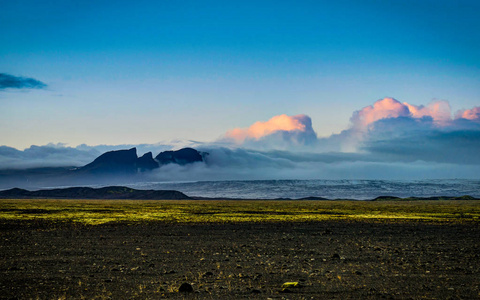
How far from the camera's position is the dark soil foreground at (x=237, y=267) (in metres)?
11.0

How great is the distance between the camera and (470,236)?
25.5 meters

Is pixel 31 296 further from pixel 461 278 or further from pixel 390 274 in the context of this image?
pixel 461 278

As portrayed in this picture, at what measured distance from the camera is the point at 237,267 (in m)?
14.5

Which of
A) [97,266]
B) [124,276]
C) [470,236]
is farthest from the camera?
[470,236]

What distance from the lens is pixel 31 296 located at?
34.6 feet

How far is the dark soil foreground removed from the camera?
36.2ft

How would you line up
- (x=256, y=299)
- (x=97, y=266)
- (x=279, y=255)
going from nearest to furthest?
(x=256, y=299), (x=97, y=266), (x=279, y=255)

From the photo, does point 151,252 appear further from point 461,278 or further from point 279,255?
point 461,278

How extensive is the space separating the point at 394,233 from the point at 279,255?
12.5 meters

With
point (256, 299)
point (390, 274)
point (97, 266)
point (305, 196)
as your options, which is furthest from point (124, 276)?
point (305, 196)

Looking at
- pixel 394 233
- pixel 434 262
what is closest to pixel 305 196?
pixel 394 233

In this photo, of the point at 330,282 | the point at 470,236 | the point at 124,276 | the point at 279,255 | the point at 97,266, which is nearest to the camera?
the point at 330,282

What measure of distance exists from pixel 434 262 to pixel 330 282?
580 cm

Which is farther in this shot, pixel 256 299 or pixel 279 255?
pixel 279 255
